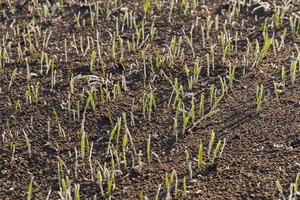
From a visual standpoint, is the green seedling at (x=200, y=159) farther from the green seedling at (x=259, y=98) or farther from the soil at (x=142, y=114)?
the green seedling at (x=259, y=98)

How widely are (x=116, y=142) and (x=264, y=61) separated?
3.56 ft

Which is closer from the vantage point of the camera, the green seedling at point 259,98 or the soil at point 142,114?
the soil at point 142,114

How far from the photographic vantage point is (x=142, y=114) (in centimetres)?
302

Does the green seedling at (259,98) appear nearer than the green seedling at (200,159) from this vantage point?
No

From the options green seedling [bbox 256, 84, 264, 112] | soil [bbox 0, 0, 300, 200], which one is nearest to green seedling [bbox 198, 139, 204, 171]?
soil [bbox 0, 0, 300, 200]

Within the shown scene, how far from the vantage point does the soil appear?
261cm

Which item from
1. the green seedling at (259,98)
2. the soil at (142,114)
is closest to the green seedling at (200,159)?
the soil at (142,114)

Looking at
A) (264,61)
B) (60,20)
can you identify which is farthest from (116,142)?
(60,20)

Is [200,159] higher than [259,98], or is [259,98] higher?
[259,98]

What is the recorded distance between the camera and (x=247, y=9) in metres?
3.98

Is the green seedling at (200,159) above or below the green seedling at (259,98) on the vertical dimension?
below

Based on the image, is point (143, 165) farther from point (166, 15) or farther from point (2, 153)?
point (166, 15)

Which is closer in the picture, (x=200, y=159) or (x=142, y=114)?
(x=200, y=159)

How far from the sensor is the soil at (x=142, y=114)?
2.61 meters
